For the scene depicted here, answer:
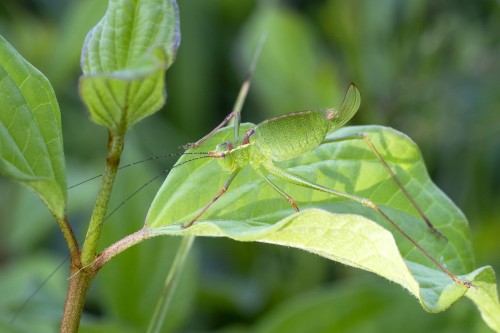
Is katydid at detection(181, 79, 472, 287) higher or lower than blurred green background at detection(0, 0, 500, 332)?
higher

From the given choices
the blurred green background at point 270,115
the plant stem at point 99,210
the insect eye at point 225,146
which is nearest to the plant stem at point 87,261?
the plant stem at point 99,210

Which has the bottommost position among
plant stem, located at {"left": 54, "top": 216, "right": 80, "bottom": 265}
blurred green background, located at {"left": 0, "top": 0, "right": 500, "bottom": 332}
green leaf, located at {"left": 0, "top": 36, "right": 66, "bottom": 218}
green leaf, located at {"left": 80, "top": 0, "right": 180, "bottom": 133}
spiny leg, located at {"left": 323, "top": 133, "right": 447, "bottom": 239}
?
blurred green background, located at {"left": 0, "top": 0, "right": 500, "bottom": 332}

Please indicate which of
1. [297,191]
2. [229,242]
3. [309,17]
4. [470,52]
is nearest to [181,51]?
[309,17]

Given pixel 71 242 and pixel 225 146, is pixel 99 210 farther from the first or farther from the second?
pixel 225 146

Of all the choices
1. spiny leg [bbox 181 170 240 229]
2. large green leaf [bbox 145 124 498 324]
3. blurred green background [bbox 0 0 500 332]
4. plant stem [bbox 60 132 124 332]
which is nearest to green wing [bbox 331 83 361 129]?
large green leaf [bbox 145 124 498 324]

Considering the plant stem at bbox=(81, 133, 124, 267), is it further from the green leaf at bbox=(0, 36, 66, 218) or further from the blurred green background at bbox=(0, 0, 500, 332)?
the blurred green background at bbox=(0, 0, 500, 332)

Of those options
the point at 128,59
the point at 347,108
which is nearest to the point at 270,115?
the point at 347,108

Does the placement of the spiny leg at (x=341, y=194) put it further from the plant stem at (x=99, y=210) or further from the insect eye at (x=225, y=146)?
the plant stem at (x=99, y=210)
